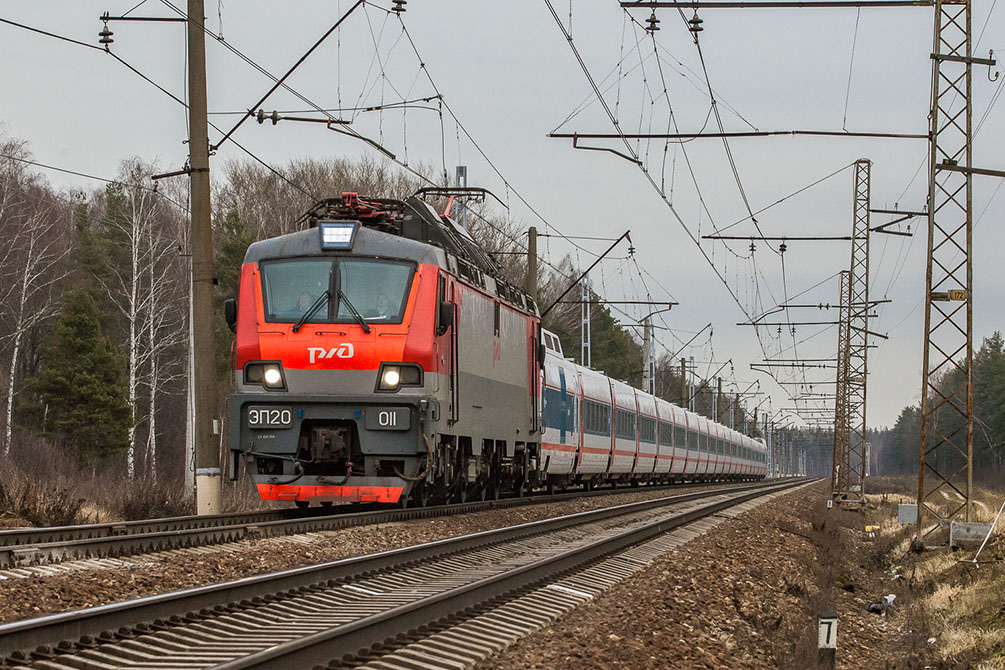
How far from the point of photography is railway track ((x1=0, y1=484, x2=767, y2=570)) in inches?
406

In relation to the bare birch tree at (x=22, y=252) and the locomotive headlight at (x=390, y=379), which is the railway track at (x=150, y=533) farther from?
the bare birch tree at (x=22, y=252)

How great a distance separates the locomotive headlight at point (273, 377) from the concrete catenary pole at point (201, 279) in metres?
2.15

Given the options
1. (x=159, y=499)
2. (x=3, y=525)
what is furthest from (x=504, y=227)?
(x=3, y=525)

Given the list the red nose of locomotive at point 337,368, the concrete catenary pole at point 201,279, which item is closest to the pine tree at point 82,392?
the concrete catenary pole at point 201,279

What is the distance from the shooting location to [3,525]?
1409 cm

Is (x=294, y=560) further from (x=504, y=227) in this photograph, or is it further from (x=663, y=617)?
(x=504, y=227)

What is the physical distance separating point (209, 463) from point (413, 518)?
3078 millimetres

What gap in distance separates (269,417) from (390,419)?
4.69 ft

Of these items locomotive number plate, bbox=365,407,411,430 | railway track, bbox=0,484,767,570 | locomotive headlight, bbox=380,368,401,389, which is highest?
locomotive headlight, bbox=380,368,401,389

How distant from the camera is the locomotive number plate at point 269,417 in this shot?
15.0m

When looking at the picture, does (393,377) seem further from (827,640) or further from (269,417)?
(827,640)

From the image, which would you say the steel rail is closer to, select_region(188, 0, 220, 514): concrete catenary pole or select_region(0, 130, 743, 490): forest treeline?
select_region(188, 0, 220, 514): concrete catenary pole

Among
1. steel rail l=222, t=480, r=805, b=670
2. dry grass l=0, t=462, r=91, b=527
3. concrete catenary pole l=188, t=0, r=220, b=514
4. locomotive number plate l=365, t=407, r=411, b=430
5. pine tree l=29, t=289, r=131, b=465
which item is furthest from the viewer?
pine tree l=29, t=289, r=131, b=465

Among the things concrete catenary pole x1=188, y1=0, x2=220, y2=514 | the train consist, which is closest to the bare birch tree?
concrete catenary pole x1=188, y1=0, x2=220, y2=514
